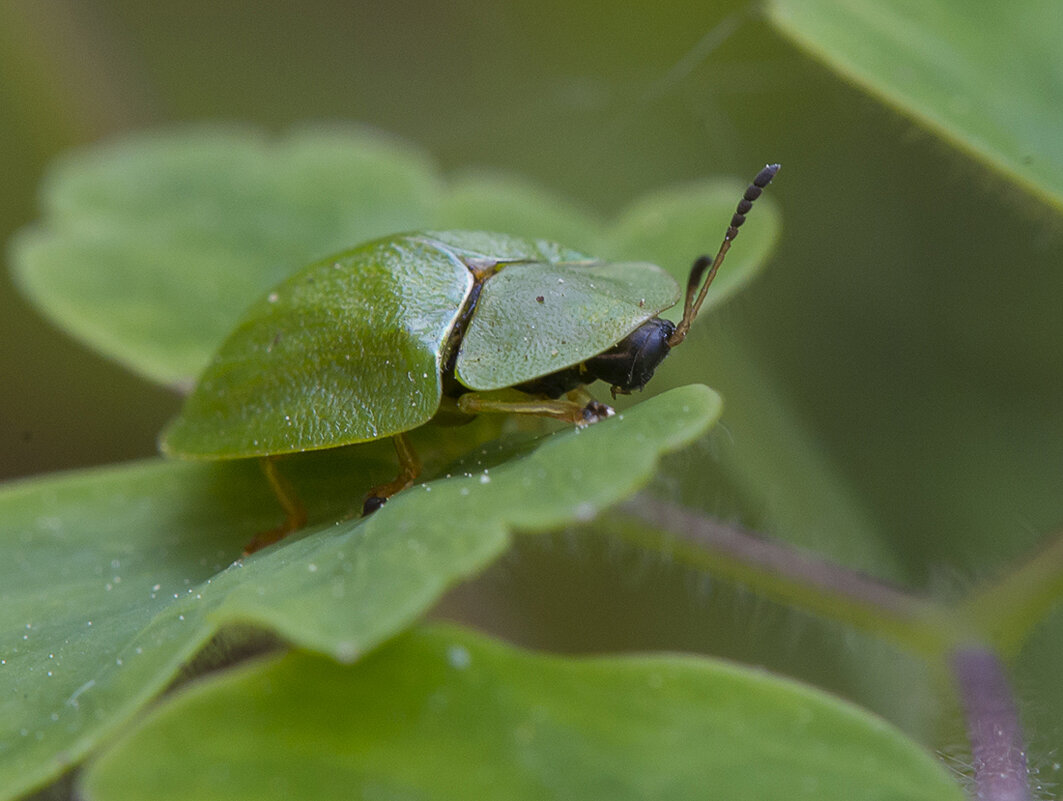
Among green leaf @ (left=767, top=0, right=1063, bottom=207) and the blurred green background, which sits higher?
green leaf @ (left=767, top=0, right=1063, bottom=207)

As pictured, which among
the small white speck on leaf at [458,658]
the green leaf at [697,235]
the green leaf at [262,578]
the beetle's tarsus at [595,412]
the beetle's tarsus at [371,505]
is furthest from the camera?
the green leaf at [697,235]

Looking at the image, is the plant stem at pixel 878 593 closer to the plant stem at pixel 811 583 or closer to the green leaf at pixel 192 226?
the plant stem at pixel 811 583

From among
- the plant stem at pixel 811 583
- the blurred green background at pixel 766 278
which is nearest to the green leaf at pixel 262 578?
the blurred green background at pixel 766 278

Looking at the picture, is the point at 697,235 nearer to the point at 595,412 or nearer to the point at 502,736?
the point at 595,412

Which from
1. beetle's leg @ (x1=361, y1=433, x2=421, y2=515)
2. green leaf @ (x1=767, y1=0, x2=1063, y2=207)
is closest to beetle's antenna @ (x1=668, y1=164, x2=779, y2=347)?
green leaf @ (x1=767, y1=0, x2=1063, y2=207)

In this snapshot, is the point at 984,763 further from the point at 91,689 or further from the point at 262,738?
the point at 91,689

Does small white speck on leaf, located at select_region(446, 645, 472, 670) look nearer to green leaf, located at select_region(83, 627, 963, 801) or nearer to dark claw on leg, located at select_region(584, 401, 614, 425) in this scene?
green leaf, located at select_region(83, 627, 963, 801)
